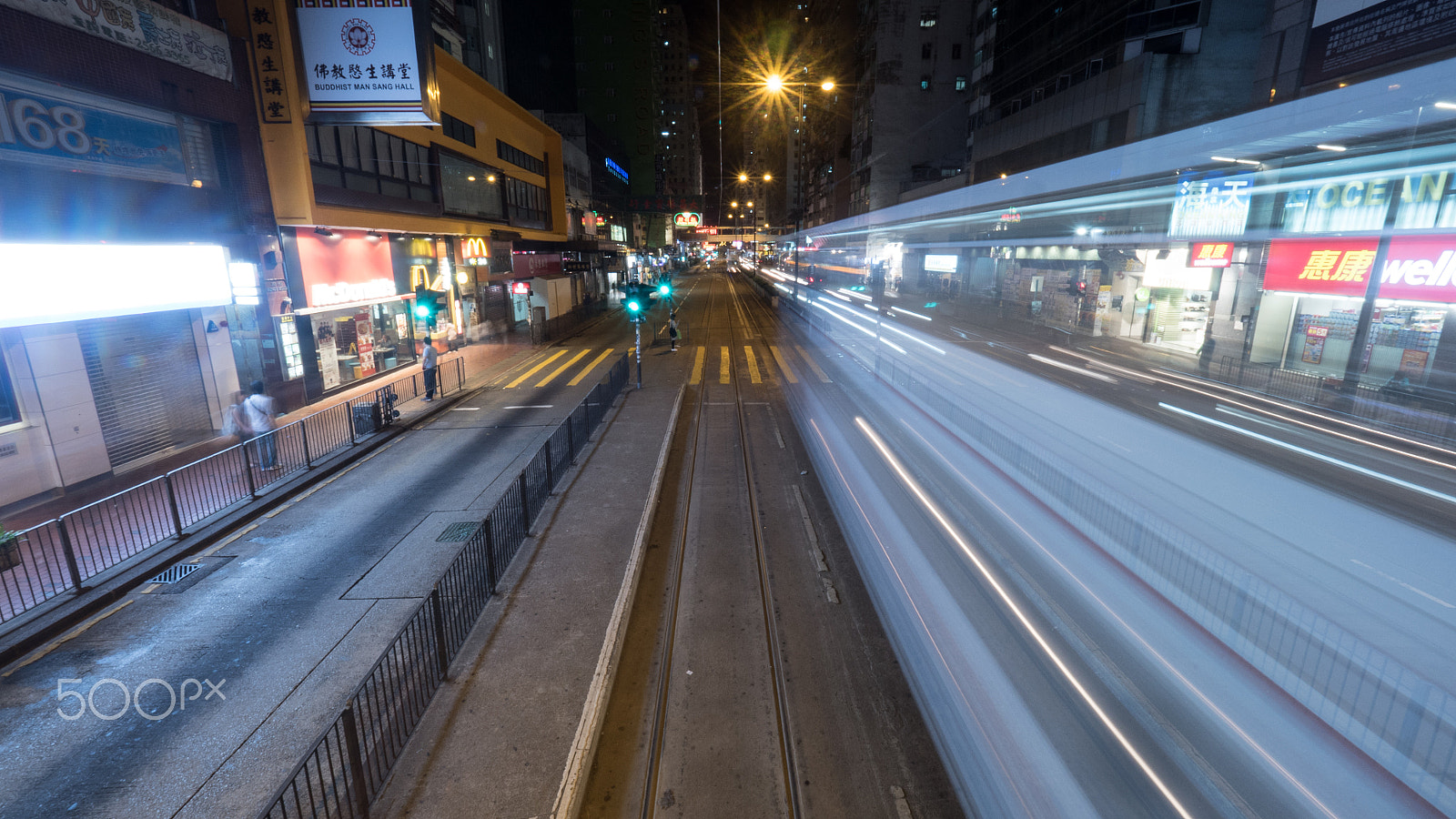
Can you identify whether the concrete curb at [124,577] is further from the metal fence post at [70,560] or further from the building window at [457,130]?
the building window at [457,130]

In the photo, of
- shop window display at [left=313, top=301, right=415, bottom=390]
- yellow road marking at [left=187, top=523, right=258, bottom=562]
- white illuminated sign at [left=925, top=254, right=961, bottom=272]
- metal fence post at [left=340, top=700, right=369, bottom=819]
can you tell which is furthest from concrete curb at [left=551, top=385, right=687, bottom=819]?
white illuminated sign at [left=925, top=254, right=961, bottom=272]

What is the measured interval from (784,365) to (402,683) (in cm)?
1833

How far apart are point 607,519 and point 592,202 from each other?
4621 centimetres

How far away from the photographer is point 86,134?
10383 mm

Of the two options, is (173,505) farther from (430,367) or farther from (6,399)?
(430,367)

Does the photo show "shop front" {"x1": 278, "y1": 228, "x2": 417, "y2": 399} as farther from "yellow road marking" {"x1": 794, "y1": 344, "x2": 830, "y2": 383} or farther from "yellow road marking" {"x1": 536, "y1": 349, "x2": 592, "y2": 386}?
"yellow road marking" {"x1": 794, "y1": 344, "x2": 830, "y2": 383}

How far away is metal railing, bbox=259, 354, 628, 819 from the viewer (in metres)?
4.09

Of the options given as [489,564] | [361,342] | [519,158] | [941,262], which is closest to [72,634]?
[489,564]

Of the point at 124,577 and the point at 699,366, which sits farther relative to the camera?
the point at 699,366

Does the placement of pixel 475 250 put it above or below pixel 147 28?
below

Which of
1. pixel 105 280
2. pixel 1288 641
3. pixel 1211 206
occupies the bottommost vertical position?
pixel 1288 641

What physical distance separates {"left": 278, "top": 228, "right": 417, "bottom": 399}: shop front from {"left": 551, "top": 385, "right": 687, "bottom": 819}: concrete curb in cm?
1334

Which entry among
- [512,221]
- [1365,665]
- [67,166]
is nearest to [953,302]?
[512,221]

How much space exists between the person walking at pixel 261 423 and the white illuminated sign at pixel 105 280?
115 inches
